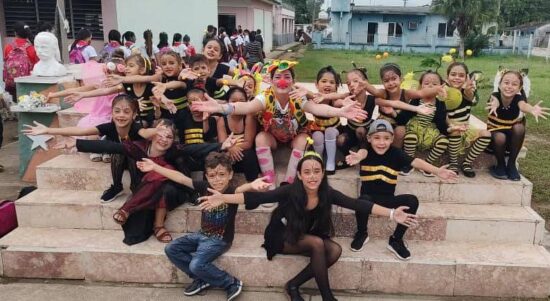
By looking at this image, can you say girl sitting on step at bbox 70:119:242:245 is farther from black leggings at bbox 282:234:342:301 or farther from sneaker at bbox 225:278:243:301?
black leggings at bbox 282:234:342:301

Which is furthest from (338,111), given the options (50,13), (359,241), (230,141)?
(50,13)

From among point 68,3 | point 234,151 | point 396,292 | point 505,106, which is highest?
point 68,3

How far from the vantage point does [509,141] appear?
4555mm

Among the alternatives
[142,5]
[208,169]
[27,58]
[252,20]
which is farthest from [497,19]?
[208,169]

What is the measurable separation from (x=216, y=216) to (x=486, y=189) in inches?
94.4

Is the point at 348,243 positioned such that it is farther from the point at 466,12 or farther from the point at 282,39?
the point at 282,39

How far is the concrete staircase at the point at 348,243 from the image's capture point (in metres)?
3.74

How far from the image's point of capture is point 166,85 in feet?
15.1

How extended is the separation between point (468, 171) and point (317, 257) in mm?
1923

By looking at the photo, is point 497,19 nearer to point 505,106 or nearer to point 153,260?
point 505,106

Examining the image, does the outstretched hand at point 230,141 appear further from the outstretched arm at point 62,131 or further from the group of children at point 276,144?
the outstretched arm at point 62,131

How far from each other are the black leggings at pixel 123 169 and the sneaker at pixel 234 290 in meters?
1.23

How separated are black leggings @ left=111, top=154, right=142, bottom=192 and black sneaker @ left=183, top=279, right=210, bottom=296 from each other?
3.38ft

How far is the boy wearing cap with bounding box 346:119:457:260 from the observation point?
152 inches
